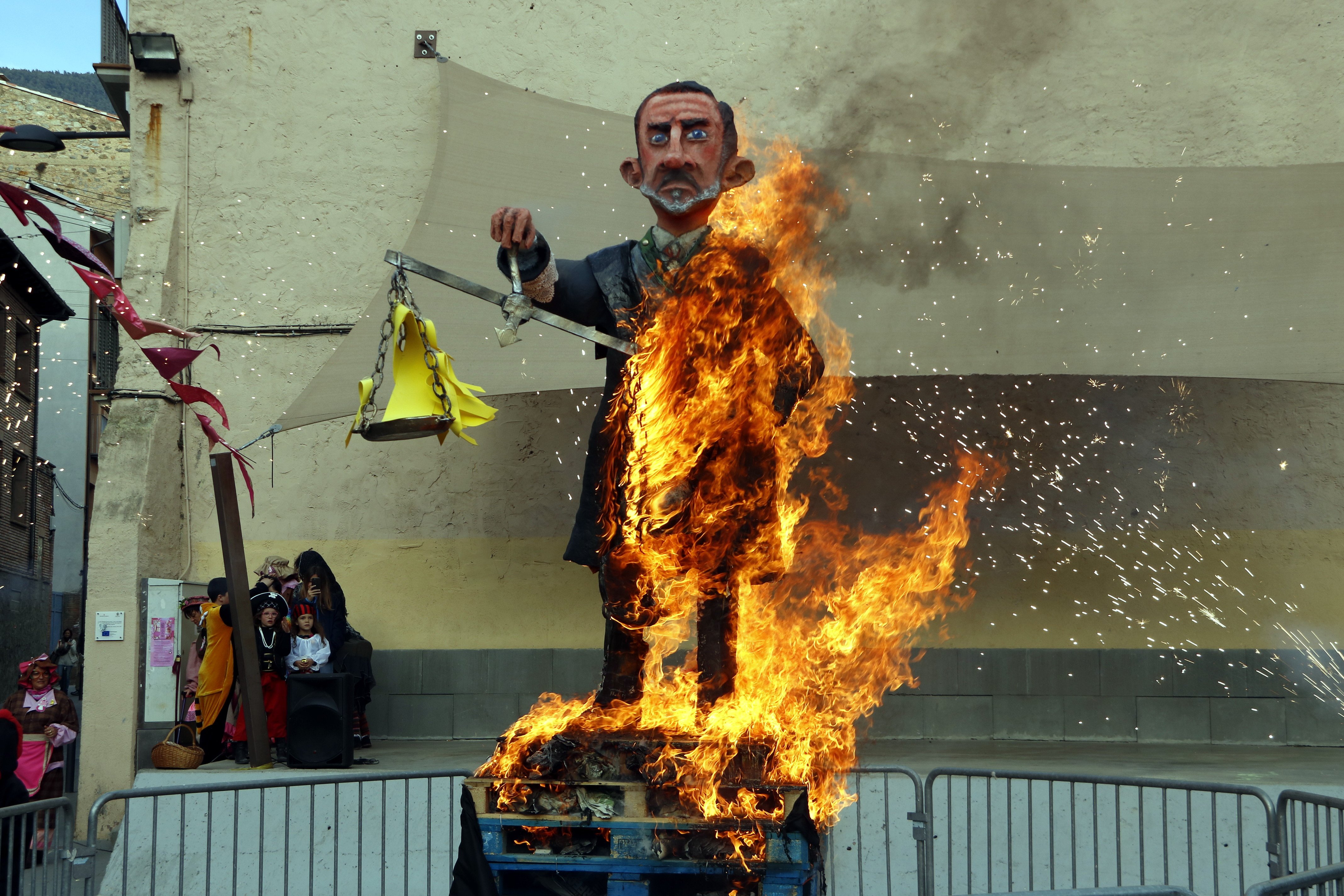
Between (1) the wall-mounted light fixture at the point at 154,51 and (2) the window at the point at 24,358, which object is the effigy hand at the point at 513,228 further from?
(2) the window at the point at 24,358

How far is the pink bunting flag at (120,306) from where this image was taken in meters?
3.69

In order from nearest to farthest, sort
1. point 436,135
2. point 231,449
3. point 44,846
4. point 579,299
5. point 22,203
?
1. point 22,203
2. point 579,299
3. point 231,449
4. point 44,846
5. point 436,135

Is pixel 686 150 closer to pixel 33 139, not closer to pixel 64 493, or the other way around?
pixel 33 139

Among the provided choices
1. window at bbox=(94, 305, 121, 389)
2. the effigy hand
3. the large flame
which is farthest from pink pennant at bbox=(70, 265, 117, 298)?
window at bbox=(94, 305, 121, 389)

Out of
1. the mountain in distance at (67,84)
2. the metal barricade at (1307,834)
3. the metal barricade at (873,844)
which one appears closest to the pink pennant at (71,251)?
the metal barricade at (873,844)

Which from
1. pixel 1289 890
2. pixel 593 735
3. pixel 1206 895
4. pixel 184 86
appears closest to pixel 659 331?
pixel 593 735

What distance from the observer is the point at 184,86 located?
10.1 meters

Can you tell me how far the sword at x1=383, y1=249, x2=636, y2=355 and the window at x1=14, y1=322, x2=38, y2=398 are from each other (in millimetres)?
27398

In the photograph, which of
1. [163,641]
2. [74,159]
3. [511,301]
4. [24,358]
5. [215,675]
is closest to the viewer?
[511,301]

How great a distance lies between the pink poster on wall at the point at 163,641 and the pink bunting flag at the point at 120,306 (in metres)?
5.29

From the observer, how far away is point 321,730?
7852 millimetres

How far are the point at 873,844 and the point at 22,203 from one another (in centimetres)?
534

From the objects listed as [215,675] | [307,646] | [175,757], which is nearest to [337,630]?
[307,646]

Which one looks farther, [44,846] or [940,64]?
[940,64]
